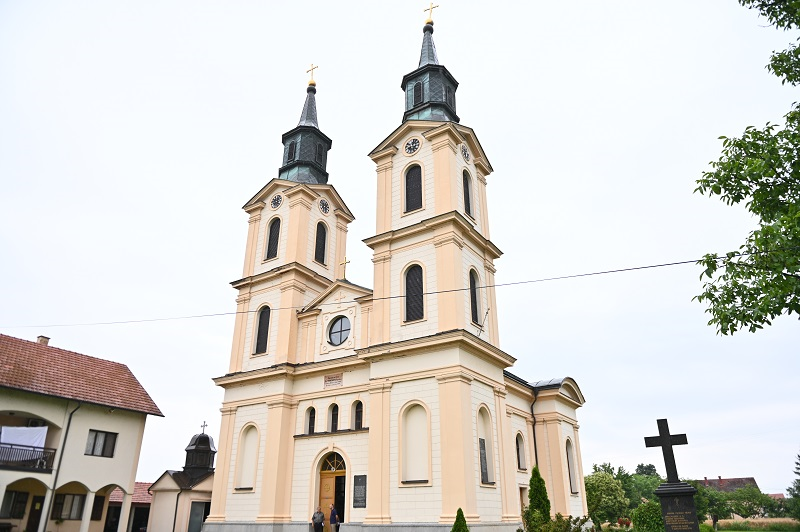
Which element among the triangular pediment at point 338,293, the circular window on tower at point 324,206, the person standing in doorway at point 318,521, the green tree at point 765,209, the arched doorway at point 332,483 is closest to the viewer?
the green tree at point 765,209

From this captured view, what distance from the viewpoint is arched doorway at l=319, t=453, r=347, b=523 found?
22.0m

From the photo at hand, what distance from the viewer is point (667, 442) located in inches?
696

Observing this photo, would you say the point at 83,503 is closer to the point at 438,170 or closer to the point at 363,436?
the point at 363,436

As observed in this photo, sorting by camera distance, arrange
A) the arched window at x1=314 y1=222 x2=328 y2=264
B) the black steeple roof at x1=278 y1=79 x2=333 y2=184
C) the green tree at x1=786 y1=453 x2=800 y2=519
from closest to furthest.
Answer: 1. the arched window at x1=314 y1=222 x2=328 y2=264
2. the black steeple roof at x1=278 y1=79 x2=333 y2=184
3. the green tree at x1=786 y1=453 x2=800 y2=519

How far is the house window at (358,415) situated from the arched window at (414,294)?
Answer: 424 centimetres

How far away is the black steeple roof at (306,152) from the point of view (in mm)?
29969

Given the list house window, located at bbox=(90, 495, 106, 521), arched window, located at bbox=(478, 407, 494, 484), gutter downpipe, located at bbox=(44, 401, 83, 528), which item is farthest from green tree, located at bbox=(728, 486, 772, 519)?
gutter downpipe, located at bbox=(44, 401, 83, 528)

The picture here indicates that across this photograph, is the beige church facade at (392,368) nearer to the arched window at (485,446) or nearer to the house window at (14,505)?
the arched window at (485,446)

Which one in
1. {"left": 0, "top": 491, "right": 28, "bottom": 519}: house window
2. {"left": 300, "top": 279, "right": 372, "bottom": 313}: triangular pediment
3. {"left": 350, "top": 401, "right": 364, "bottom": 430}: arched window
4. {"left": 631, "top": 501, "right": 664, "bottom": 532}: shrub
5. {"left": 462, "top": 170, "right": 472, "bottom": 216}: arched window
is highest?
{"left": 462, "top": 170, "right": 472, "bottom": 216}: arched window

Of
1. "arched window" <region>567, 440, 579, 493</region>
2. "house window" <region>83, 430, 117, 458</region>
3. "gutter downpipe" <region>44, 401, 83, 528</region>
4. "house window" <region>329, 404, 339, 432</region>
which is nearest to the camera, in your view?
"gutter downpipe" <region>44, 401, 83, 528</region>

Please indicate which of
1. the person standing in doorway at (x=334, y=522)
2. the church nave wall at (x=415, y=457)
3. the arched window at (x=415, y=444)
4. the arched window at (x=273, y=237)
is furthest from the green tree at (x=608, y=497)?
the arched window at (x=273, y=237)

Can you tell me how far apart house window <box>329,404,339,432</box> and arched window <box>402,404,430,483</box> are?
4.09 metres

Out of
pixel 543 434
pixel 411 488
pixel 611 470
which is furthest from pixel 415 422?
pixel 611 470

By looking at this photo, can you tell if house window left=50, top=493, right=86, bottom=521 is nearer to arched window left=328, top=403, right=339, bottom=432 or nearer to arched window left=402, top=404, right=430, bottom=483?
arched window left=328, top=403, right=339, bottom=432
